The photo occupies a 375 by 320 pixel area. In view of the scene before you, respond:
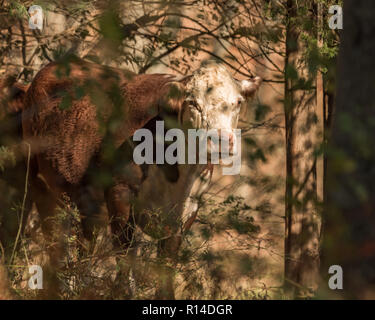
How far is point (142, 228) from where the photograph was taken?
15.7ft

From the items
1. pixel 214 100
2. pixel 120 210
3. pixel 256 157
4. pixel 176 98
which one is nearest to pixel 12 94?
pixel 120 210

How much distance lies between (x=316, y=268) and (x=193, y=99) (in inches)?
72.7

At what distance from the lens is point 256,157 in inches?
139

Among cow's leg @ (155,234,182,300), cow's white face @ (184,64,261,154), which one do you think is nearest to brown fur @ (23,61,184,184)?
cow's white face @ (184,64,261,154)

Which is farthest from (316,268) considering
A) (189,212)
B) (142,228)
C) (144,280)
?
(144,280)

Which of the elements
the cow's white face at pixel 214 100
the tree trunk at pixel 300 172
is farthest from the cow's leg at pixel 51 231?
the tree trunk at pixel 300 172

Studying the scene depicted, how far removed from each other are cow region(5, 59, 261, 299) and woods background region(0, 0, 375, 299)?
0.16 meters

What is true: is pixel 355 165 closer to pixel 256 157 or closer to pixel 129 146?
pixel 256 157

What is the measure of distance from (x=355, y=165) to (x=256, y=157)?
1310mm

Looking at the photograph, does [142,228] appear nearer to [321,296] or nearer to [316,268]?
[316,268]

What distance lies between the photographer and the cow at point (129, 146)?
471cm

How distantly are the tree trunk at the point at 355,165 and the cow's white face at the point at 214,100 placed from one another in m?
2.21

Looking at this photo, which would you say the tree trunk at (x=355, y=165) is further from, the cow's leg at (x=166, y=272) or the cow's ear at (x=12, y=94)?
the cow's ear at (x=12, y=94)
